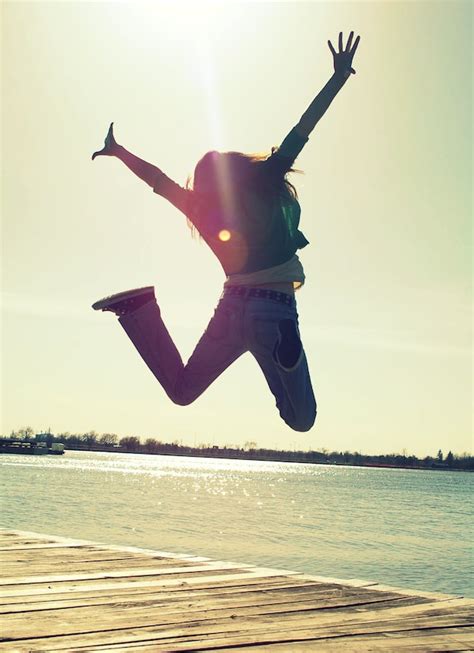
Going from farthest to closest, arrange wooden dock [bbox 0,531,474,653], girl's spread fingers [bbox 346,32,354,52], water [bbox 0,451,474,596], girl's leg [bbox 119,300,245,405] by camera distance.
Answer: water [bbox 0,451,474,596] → wooden dock [bbox 0,531,474,653] → girl's leg [bbox 119,300,245,405] → girl's spread fingers [bbox 346,32,354,52]

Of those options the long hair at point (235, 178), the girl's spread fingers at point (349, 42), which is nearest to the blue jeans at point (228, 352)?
the long hair at point (235, 178)

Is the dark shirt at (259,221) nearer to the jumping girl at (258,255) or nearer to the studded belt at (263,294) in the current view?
the jumping girl at (258,255)

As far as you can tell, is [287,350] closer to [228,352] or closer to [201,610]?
[228,352]

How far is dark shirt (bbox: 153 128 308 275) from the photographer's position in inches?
174

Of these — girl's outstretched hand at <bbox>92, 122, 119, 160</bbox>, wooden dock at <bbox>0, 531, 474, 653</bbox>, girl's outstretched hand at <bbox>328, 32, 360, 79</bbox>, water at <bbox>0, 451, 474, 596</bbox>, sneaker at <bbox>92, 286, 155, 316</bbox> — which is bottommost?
water at <bbox>0, 451, 474, 596</bbox>

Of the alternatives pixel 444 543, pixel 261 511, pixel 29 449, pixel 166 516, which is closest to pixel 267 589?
pixel 444 543

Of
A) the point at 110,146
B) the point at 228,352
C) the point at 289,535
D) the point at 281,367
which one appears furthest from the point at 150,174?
the point at 289,535

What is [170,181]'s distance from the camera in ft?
15.8

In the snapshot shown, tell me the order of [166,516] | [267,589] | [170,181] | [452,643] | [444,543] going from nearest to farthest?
[170,181] < [452,643] < [267,589] < [444,543] < [166,516]

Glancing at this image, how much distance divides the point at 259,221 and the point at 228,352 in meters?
0.80

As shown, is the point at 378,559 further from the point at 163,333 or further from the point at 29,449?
the point at 29,449

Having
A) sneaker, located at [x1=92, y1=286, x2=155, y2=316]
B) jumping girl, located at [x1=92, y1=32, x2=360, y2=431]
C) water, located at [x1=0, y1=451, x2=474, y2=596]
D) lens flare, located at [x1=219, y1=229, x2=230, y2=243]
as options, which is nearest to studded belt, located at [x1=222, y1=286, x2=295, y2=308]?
jumping girl, located at [x1=92, y1=32, x2=360, y2=431]

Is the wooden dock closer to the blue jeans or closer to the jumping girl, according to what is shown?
the blue jeans

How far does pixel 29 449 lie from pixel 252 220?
193716mm
